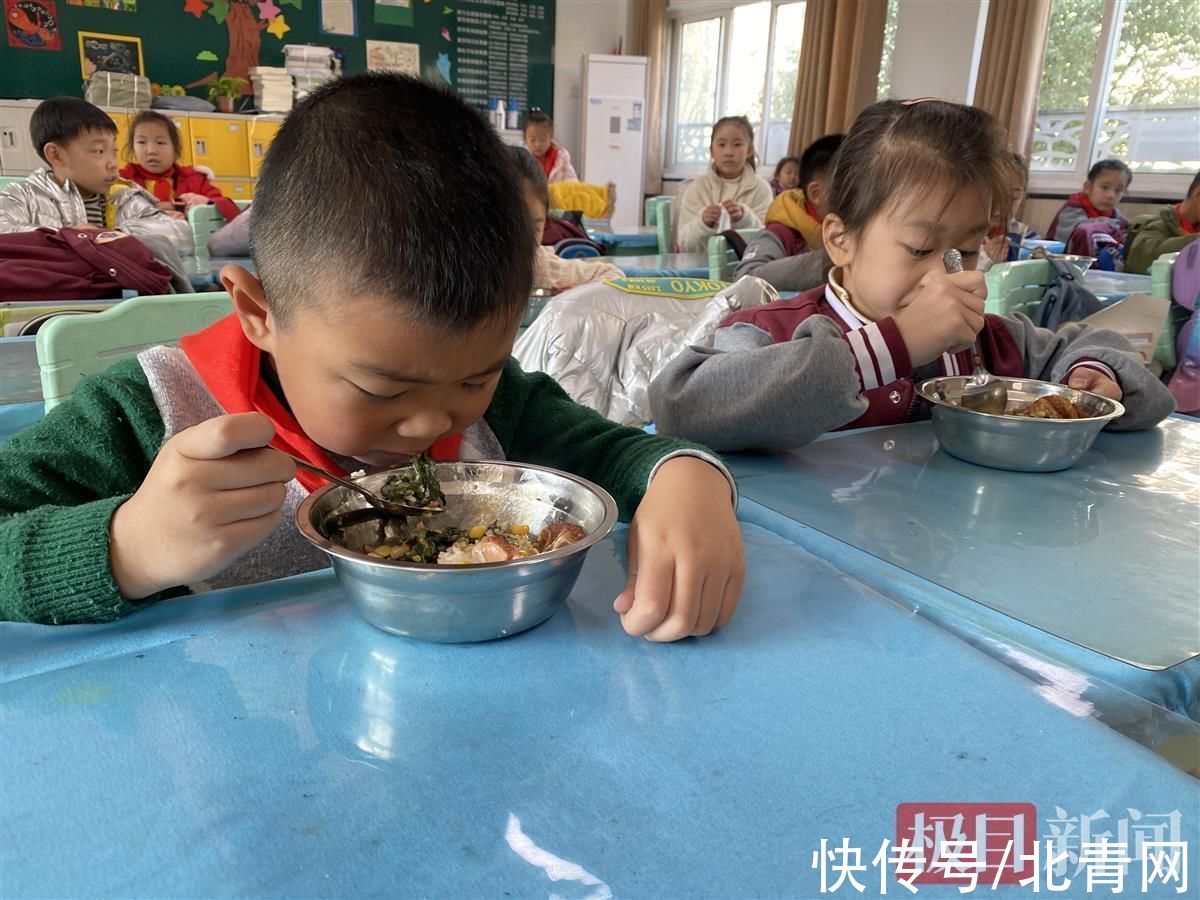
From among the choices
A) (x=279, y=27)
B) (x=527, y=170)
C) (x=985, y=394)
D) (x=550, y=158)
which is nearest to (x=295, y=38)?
(x=279, y=27)

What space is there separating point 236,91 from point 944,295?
20.8 ft

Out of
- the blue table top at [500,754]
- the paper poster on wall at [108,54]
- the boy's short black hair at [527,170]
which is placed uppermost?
the paper poster on wall at [108,54]

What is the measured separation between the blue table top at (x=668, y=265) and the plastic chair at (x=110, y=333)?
2.25 m

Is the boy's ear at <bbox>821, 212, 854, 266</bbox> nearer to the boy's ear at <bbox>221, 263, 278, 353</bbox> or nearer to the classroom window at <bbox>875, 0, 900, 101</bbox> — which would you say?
the boy's ear at <bbox>221, 263, 278, 353</bbox>

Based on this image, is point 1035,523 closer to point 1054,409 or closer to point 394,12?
point 1054,409

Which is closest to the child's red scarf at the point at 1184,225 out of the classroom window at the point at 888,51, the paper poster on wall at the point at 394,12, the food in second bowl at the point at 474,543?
the classroom window at the point at 888,51

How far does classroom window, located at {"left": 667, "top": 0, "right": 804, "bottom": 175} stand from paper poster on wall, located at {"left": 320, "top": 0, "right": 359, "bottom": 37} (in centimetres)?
311

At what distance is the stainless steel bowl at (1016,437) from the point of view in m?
0.93

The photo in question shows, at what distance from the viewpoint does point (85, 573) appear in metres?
0.53

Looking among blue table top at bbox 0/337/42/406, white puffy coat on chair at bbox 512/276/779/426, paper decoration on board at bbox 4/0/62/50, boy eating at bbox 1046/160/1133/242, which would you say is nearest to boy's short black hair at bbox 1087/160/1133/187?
boy eating at bbox 1046/160/1133/242

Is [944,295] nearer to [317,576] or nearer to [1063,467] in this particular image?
[1063,467]

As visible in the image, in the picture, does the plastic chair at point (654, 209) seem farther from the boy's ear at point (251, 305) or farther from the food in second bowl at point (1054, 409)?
the boy's ear at point (251, 305)

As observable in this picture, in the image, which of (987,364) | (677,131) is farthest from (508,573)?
(677,131)

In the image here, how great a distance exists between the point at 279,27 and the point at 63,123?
3.79 meters
